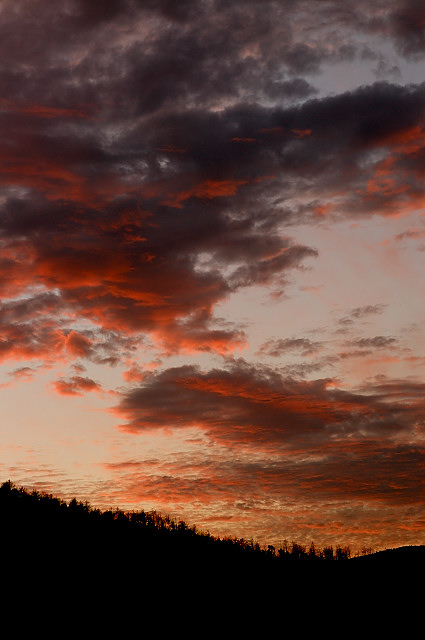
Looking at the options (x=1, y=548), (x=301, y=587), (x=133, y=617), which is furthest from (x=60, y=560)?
(x=301, y=587)

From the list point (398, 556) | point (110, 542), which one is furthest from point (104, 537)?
point (398, 556)

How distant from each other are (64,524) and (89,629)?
31.7m

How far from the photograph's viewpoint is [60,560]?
60469mm

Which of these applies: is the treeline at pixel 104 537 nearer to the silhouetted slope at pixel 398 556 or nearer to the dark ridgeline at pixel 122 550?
the dark ridgeline at pixel 122 550

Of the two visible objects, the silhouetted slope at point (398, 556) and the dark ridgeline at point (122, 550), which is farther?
the dark ridgeline at point (122, 550)

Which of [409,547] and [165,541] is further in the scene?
[165,541]

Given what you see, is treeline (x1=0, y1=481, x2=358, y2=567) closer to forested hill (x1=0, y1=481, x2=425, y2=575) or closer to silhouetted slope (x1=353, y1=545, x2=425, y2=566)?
forested hill (x1=0, y1=481, x2=425, y2=575)

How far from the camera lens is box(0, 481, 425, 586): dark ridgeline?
5828 cm

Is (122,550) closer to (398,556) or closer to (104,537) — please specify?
(104,537)

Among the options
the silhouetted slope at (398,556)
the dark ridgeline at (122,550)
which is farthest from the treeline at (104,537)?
the silhouetted slope at (398,556)

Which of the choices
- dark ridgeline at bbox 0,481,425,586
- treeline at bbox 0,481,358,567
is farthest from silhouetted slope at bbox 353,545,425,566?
treeline at bbox 0,481,358,567

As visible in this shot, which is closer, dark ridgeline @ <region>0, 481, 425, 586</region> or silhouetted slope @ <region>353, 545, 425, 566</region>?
silhouetted slope @ <region>353, 545, 425, 566</region>

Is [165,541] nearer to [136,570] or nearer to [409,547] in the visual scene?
[136,570]

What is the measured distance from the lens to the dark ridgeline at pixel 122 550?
58.3 metres
